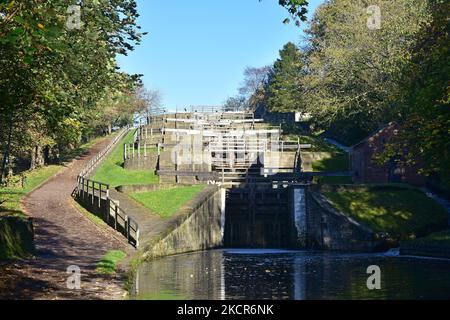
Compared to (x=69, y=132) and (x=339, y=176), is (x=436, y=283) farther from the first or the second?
(x=339, y=176)

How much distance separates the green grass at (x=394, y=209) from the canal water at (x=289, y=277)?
12.0 feet

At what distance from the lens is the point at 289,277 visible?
883 inches

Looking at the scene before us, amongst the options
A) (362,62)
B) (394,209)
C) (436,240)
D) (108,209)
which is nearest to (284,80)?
(362,62)

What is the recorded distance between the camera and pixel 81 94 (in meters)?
22.2

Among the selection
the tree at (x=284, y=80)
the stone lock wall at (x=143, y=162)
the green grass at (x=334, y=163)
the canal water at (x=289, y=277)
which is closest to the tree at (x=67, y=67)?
the canal water at (x=289, y=277)

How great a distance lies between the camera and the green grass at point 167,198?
35.7m

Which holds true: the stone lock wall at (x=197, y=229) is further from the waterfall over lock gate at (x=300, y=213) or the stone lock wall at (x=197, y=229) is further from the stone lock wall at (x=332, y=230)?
the stone lock wall at (x=332, y=230)

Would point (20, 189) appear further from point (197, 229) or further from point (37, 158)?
point (197, 229)

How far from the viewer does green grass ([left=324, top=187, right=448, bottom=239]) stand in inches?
1363

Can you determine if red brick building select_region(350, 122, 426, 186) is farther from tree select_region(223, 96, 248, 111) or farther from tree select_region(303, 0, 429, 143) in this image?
tree select_region(223, 96, 248, 111)

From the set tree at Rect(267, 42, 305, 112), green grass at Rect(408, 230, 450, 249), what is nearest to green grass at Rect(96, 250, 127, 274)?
green grass at Rect(408, 230, 450, 249)

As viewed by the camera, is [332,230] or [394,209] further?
[394,209]

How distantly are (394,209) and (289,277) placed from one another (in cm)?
1602
